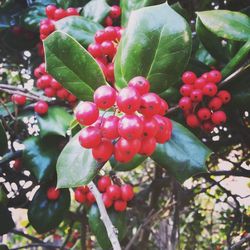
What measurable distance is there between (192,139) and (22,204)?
2.46ft

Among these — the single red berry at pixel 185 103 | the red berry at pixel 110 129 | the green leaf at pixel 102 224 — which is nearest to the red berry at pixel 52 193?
the green leaf at pixel 102 224

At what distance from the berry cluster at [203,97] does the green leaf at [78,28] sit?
1.03ft

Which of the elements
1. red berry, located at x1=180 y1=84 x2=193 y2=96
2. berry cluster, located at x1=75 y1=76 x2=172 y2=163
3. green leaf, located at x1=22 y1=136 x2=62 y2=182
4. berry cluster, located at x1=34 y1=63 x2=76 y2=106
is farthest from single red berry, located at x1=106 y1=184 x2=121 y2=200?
berry cluster, located at x1=75 y1=76 x2=172 y2=163

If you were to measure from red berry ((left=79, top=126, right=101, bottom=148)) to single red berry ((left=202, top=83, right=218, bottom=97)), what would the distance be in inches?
14.7

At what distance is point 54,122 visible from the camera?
3.75 ft

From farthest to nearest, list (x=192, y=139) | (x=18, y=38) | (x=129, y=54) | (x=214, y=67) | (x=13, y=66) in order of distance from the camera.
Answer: (x=13, y=66), (x=18, y=38), (x=214, y=67), (x=192, y=139), (x=129, y=54)

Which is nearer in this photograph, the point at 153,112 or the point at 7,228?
the point at 153,112

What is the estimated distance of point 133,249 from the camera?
1883 mm

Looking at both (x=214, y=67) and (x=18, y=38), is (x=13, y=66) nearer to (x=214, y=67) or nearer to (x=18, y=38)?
→ (x=18, y=38)

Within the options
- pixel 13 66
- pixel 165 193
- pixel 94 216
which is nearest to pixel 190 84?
pixel 94 216

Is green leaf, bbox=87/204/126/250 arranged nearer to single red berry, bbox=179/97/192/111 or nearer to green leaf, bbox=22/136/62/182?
green leaf, bbox=22/136/62/182

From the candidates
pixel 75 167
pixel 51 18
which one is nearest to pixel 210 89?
pixel 75 167

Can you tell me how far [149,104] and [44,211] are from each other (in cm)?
78

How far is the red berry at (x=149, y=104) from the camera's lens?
0.62 metres
